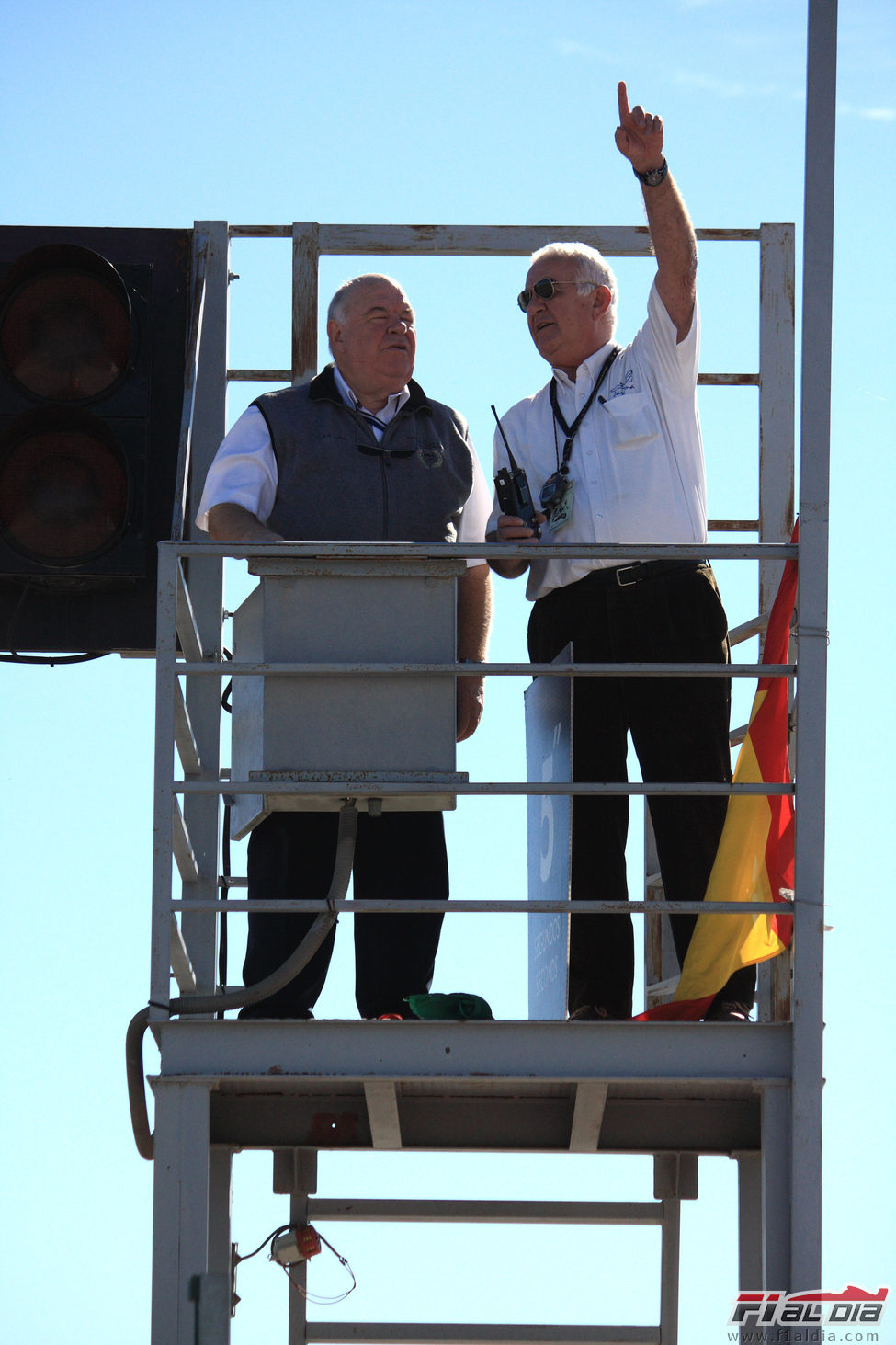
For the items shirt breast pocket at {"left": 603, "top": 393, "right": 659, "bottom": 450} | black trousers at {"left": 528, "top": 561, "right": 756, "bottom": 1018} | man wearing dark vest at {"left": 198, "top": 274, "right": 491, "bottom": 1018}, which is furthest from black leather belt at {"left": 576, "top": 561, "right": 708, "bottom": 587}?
man wearing dark vest at {"left": 198, "top": 274, "right": 491, "bottom": 1018}

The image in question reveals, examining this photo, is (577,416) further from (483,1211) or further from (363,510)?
(483,1211)

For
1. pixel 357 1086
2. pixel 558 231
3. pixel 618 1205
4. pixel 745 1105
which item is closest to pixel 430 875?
pixel 357 1086

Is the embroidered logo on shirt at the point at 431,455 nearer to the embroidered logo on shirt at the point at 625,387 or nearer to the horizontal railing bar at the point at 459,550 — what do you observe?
the embroidered logo on shirt at the point at 625,387

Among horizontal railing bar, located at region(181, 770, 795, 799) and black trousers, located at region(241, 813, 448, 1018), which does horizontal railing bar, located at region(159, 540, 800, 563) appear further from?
black trousers, located at region(241, 813, 448, 1018)

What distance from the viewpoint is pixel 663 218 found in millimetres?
5297

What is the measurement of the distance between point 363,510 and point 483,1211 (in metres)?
2.32

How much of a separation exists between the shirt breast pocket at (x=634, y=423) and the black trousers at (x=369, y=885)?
1.16m

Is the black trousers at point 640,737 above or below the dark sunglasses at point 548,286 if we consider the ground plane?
below

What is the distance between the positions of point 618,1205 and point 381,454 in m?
2.51

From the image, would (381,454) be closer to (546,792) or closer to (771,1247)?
(546,792)

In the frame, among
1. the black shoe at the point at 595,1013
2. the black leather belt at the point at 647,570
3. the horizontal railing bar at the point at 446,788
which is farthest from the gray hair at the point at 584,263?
the black shoe at the point at 595,1013

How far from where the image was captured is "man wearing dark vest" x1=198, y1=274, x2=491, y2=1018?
17.8 ft

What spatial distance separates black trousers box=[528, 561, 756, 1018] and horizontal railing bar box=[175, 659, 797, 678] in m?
0.53

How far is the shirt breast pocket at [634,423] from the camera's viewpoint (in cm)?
562
